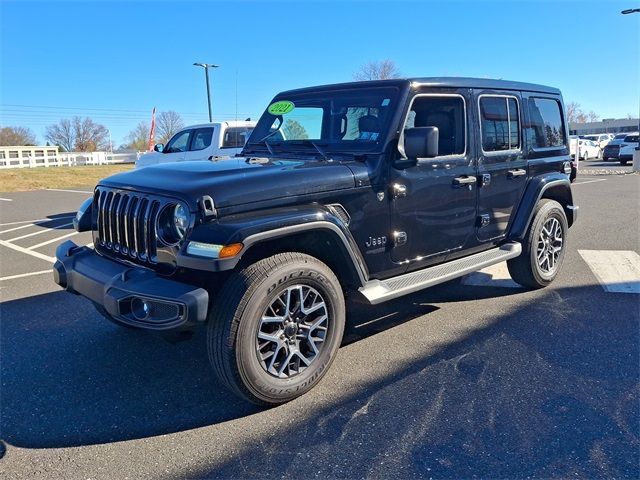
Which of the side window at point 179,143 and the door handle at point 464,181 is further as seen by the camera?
the side window at point 179,143

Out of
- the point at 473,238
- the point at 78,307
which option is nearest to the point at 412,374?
the point at 473,238

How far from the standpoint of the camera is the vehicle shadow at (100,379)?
2836 millimetres

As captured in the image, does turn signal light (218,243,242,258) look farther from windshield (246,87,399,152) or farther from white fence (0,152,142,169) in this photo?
white fence (0,152,142,169)

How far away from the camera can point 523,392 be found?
311 cm

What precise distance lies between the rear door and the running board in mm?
171

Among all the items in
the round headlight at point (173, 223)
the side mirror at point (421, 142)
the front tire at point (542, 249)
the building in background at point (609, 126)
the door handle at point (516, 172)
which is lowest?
the front tire at point (542, 249)

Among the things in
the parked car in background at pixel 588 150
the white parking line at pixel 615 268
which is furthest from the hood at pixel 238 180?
the parked car in background at pixel 588 150

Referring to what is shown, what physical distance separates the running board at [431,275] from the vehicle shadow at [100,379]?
0.60m

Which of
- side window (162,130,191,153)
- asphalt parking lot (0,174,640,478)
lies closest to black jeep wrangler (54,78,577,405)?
asphalt parking lot (0,174,640,478)

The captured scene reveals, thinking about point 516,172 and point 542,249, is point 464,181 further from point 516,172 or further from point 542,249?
point 542,249

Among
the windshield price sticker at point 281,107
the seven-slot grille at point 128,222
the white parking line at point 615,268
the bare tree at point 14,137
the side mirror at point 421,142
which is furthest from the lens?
the bare tree at point 14,137

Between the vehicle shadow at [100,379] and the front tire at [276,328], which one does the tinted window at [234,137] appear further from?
the front tire at [276,328]

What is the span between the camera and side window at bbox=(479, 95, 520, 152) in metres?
4.41

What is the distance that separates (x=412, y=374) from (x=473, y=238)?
1.56m
